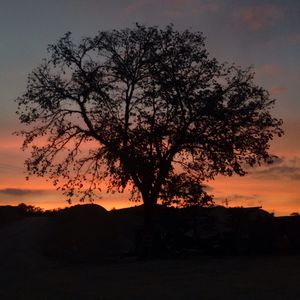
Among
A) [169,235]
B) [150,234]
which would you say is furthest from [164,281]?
[169,235]

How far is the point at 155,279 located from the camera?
68.3 feet

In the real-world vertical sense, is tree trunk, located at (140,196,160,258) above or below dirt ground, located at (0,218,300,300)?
above

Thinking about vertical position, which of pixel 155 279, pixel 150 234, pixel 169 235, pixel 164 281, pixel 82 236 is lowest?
pixel 164 281

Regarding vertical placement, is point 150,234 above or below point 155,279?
above

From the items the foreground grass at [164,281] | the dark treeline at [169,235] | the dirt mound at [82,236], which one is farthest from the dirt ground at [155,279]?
the dirt mound at [82,236]

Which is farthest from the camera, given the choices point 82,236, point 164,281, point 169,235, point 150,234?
point 82,236

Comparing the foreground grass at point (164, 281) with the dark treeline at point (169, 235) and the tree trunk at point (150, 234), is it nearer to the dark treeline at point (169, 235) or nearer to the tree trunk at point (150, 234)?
the tree trunk at point (150, 234)

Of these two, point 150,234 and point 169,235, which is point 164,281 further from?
point 169,235

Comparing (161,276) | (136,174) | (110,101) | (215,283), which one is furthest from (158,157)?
(215,283)

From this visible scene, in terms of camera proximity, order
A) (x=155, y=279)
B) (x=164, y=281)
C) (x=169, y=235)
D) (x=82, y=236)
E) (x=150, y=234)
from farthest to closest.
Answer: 1. (x=82, y=236)
2. (x=169, y=235)
3. (x=150, y=234)
4. (x=155, y=279)
5. (x=164, y=281)

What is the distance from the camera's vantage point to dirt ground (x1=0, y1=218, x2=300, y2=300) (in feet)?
54.5

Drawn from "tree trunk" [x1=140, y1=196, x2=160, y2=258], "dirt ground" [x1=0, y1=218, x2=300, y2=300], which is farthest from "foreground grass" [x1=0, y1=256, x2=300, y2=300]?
"tree trunk" [x1=140, y1=196, x2=160, y2=258]

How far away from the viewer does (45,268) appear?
28.8 m

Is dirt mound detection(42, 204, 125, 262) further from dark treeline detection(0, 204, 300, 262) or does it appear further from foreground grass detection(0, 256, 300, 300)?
foreground grass detection(0, 256, 300, 300)
